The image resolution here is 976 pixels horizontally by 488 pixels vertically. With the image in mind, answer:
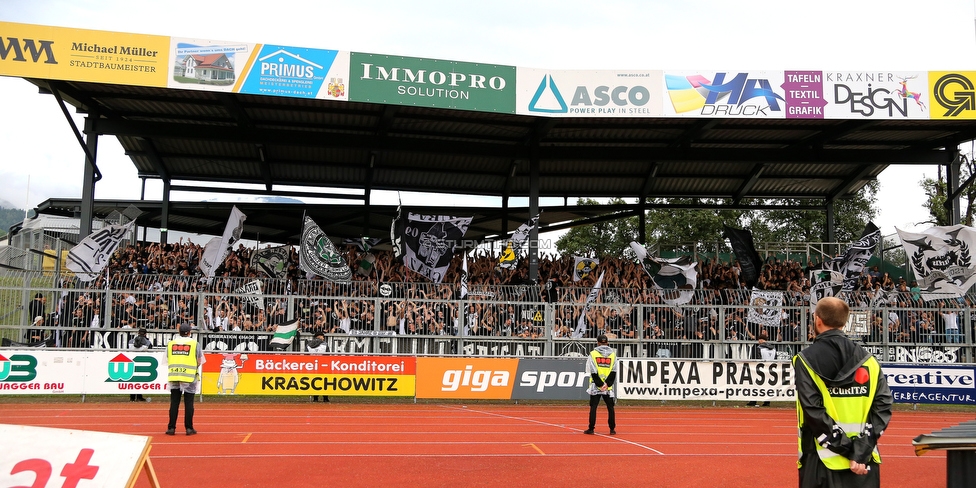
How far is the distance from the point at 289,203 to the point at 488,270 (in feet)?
29.5

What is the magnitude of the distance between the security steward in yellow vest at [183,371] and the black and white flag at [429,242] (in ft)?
37.1

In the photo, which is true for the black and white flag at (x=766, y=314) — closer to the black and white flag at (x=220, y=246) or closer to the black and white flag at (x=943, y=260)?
the black and white flag at (x=943, y=260)

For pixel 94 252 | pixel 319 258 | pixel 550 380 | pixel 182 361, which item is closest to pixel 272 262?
pixel 319 258

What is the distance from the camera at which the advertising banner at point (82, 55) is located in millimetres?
19125

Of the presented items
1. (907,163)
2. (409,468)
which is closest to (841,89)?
(907,163)

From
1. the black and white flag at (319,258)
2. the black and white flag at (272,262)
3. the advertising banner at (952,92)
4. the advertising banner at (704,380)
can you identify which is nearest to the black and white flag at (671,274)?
the advertising banner at (704,380)

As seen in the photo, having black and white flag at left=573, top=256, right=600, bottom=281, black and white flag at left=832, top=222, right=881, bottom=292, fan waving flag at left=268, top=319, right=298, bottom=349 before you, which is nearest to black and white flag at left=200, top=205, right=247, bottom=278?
fan waving flag at left=268, top=319, right=298, bottom=349

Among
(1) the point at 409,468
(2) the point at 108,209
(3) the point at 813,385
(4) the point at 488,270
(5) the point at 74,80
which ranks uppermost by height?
(5) the point at 74,80

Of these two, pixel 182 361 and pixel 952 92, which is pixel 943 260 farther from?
pixel 182 361

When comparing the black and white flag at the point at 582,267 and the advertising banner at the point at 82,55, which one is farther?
the black and white flag at the point at 582,267

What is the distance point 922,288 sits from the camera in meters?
23.1

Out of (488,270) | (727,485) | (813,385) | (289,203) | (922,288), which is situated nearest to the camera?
(813,385)

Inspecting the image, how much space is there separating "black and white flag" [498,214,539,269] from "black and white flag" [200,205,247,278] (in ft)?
25.7

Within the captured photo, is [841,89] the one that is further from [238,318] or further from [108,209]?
[108,209]
